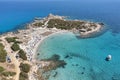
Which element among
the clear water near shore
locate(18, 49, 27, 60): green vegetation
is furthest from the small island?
the clear water near shore

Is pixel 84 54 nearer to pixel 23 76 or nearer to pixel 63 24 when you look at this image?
pixel 23 76

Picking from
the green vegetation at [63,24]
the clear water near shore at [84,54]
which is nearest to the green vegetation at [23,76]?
the clear water near shore at [84,54]

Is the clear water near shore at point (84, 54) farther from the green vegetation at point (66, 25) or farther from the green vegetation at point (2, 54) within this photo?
the green vegetation at point (2, 54)

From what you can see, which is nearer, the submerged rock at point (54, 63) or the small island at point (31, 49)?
the small island at point (31, 49)

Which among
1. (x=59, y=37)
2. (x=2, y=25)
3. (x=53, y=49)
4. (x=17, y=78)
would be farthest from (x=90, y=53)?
(x=2, y=25)

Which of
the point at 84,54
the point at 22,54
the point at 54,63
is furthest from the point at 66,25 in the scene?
the point at 54,63
